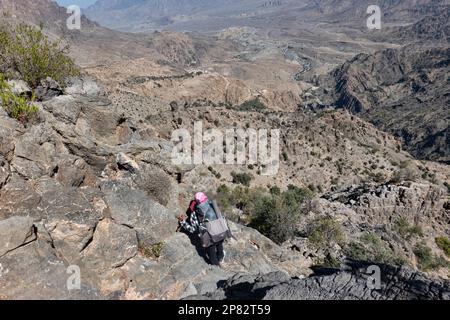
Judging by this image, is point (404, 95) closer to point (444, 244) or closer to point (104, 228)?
point (444, 244)

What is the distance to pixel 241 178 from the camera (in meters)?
35.2

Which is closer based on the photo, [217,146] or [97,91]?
[97,91]

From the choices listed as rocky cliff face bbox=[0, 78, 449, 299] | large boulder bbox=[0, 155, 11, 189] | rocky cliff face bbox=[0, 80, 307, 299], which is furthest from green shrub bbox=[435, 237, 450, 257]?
large boulder bbox=[0, 155, 11, 189]

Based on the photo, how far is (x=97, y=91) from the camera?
16.4 meters

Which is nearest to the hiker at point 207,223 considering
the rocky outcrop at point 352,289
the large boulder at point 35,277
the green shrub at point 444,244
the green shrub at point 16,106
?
the rocky outcrop at point 352,289

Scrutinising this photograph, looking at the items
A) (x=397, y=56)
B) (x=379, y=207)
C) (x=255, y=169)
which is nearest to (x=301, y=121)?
(x=255, y=169)

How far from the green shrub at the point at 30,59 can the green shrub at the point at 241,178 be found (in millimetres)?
21364

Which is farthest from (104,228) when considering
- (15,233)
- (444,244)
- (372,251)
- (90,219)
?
(444,244)

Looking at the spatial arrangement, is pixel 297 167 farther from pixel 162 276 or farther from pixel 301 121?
pixel 162 276

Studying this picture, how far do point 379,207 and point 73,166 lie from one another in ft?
74.2

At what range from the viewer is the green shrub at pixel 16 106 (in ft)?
35.0

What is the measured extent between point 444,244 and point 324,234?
39.6 ft

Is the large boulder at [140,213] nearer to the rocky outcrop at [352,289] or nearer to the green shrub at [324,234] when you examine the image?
the rocky outcrop at [352,289]

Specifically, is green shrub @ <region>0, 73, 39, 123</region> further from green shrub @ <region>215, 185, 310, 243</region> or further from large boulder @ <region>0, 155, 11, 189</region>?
green shrub @ <region>215, 185, 310, 243</region>
